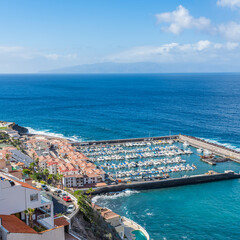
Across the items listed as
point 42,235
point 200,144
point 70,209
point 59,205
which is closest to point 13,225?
point 42,235

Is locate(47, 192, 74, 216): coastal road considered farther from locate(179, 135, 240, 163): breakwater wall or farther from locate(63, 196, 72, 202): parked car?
locate(179, 135, 240, 163): breakwater wall

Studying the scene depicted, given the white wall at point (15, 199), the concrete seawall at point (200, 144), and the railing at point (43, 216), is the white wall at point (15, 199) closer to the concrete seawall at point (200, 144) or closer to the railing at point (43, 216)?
the railing at point (43, 216)

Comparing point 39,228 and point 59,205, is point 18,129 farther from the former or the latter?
point 39,228

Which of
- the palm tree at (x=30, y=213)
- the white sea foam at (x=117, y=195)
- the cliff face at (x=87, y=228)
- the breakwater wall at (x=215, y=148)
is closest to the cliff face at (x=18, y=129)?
the breakwater wall at (x=215, y=148)

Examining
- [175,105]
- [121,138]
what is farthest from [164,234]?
[175,105]

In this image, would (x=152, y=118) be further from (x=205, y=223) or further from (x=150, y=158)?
(x=205, y=223)

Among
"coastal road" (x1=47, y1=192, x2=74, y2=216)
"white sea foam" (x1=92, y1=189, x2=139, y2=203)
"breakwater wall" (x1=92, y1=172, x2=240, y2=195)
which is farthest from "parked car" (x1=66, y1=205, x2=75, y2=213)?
"breakwater wall" (x1=92, y1=172, x2=240, y2=195)
